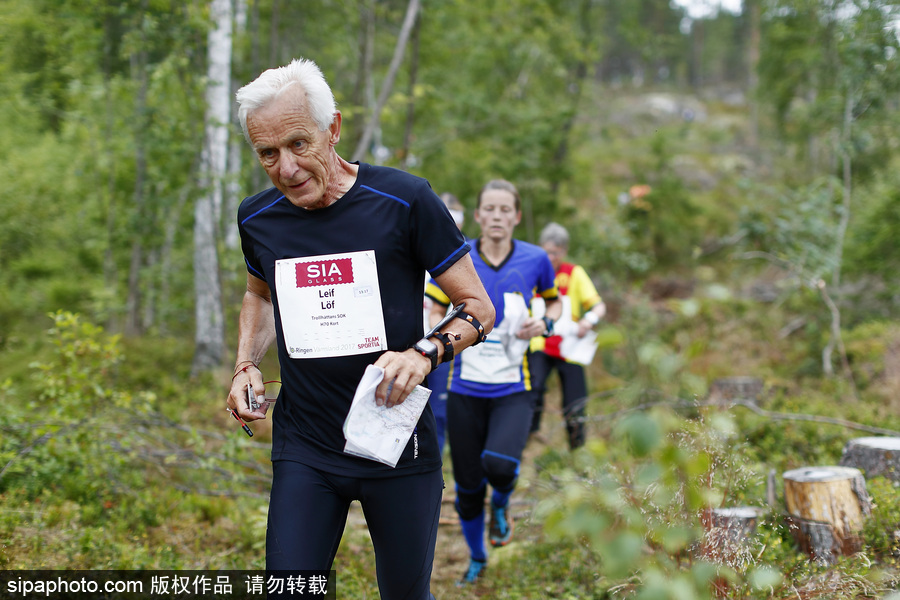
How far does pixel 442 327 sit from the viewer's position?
235 cm

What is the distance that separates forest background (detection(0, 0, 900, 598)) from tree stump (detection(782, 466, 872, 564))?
0.10 metres

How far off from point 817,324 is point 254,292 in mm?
9622

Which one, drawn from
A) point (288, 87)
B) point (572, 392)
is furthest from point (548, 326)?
point (288, 87)

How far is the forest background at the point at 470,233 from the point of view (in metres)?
3.20

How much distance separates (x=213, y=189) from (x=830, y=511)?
665 cm

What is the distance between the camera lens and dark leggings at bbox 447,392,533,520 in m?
4.19

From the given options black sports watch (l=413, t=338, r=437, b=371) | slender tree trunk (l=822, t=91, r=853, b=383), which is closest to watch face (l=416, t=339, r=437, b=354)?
black sports watch (l=413, t=338, r=437, b=371)

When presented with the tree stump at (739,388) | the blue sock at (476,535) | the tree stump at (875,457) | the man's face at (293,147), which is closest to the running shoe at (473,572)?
the blue sock at (476,535)

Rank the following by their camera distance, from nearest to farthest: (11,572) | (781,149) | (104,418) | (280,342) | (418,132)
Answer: (280,342) < (11,572) < (104,418) < (418,132) < (781,149)

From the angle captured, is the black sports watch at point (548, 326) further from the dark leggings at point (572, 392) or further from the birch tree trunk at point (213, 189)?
the birch tree trunk at point (213, 189)

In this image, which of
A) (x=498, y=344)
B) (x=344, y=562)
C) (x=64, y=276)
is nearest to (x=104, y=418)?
(x=344, y=562)

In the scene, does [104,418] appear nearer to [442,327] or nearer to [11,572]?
[11,572]

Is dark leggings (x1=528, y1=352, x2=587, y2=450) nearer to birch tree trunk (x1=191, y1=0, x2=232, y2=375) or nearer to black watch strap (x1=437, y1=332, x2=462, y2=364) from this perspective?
black watch strap (x1=437, y1=332, x2=462, y2=364)

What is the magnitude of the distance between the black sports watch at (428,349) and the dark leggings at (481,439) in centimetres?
204
